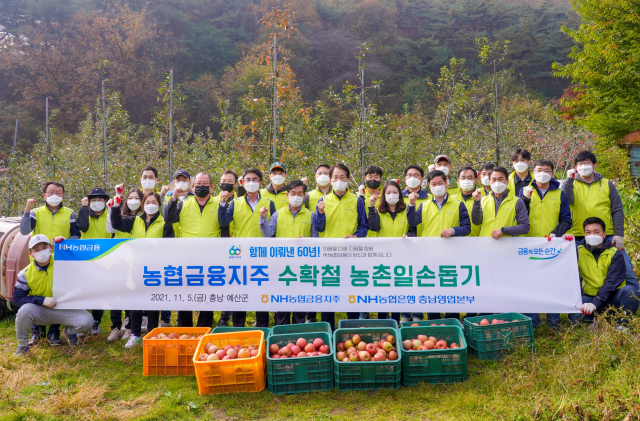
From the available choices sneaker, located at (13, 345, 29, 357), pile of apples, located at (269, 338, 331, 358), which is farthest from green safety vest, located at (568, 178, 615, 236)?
sneaker, located at (13, 345, 29, 357)

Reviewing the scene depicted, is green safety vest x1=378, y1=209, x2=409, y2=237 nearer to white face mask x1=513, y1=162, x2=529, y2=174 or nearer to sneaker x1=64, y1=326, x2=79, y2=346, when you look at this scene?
white face mask x1=513, y1=162, x2=529, y2=174

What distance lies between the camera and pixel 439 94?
1259 cm

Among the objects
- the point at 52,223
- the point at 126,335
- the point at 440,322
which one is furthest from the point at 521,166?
the point at 52,223

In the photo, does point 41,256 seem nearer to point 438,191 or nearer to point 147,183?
point 147,183

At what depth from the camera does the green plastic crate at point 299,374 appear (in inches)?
185

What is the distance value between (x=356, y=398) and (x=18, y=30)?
140 feet

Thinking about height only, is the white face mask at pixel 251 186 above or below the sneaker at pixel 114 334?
above

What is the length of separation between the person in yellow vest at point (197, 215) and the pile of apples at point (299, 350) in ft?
5.64

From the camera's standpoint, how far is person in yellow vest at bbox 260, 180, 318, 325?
5.97 metres

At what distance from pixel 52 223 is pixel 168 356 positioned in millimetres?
2967

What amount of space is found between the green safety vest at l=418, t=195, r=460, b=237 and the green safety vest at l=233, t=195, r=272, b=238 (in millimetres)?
2178

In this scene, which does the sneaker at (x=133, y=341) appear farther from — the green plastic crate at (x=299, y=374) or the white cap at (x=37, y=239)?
the green plastic crate at (x=299, y=374)

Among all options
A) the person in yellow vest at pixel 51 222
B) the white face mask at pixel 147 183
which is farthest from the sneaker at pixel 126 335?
→ the white face mask at pixel 147 183

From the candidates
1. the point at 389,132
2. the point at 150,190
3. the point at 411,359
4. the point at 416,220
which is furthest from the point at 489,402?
the point at 389,132
